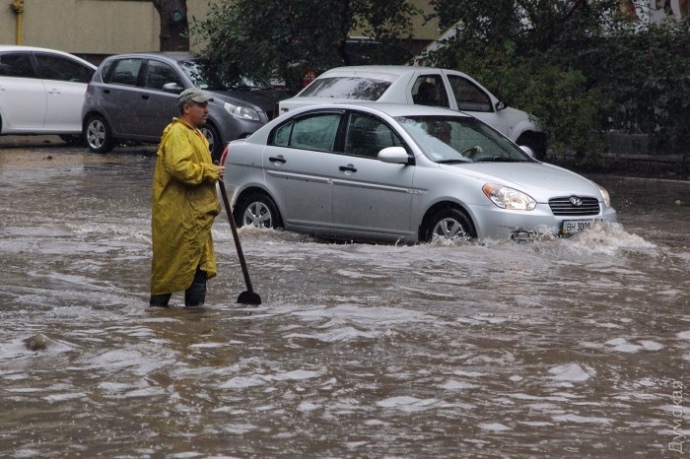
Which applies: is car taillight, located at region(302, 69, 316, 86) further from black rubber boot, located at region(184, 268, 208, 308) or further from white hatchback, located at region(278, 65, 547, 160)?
black rubber boot, located at region(184, 268, 208, 308)

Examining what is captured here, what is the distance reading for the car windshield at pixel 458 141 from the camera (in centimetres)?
1302

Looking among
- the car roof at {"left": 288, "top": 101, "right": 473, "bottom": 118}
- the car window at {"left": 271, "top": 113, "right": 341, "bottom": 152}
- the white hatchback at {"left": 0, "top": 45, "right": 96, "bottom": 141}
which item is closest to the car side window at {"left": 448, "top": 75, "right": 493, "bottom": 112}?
the car roof at {"left": 288, "top": 101, "right": 473, "bottom": 118}

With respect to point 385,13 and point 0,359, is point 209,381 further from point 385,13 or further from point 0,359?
point 385,13

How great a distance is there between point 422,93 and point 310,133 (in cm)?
601

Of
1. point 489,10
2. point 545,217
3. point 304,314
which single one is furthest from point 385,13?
point 304,314

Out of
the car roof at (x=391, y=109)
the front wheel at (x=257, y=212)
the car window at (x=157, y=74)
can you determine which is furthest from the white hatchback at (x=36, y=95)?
the car roof at (x=391, y=109)

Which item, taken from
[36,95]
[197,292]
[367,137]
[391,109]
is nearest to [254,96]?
[36,95]

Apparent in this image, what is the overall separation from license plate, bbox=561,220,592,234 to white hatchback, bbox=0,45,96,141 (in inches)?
550

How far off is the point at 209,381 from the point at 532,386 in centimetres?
173

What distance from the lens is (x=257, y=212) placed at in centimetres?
1399

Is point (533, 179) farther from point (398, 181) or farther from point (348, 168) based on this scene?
point (348, 168)

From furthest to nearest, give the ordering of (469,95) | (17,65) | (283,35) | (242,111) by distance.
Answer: (17,65) < (283,35) < (242,111) < (469,95)

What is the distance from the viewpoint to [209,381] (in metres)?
7.58

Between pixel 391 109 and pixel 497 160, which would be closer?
pixel 497 160
